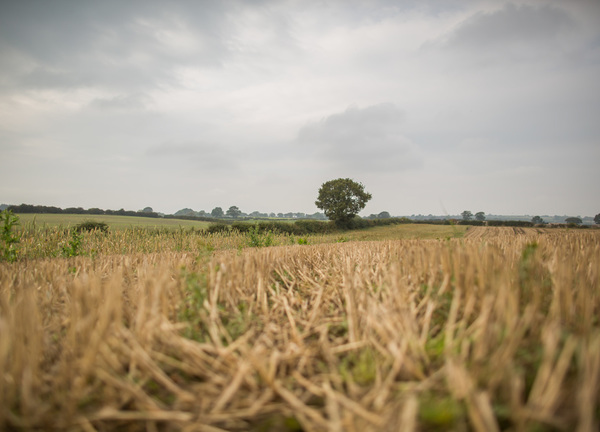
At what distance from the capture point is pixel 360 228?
66500 mm

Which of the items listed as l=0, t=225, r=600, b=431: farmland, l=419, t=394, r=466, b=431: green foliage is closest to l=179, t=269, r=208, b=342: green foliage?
l=0, t=225, r=600, b=431: farmland

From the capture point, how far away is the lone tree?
65.7 metres

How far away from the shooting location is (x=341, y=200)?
218 feet

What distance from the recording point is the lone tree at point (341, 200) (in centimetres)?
6569

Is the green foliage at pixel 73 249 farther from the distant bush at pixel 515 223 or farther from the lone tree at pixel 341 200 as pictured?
the distant bush at pixel 515 223

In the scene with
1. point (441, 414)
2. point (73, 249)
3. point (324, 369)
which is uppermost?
point (441, 414)

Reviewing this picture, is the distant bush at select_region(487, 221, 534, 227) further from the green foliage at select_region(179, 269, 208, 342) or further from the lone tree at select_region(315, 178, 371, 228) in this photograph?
the green foliage at select_region(179, 269, 208, 342)

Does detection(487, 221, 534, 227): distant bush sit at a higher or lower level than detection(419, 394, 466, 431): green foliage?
higher

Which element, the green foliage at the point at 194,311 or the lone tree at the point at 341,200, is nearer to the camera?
the green foliage at the point at 194,311

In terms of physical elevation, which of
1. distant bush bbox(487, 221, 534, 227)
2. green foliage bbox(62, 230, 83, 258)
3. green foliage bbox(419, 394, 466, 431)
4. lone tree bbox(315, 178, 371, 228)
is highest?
lone tree bbox(315, 178, 371, 228)

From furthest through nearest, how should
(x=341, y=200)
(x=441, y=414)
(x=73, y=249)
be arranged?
(x=341, y=200) < (x=73, y=249) < (x=441, y=414)

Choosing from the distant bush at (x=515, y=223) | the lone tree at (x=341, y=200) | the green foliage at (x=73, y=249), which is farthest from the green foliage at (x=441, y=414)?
the distant bush at (x=515, y=223)

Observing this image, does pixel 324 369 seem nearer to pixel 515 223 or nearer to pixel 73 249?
pixel 73 249

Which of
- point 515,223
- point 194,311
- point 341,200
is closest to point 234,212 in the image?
point 341,200
